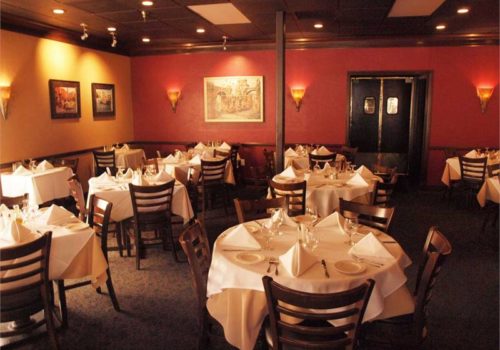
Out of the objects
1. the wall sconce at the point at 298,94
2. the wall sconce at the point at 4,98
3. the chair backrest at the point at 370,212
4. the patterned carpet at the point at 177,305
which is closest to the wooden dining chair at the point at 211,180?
the patterned carpet at the point at 177,305

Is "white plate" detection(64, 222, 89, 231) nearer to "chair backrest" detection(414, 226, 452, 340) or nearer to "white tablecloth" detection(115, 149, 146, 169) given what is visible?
"chair backrest" detection(414, 226, 452, 340)

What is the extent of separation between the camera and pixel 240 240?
9.93ft

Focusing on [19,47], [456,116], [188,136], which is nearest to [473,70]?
[456,116]

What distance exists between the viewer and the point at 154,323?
3.66 meters

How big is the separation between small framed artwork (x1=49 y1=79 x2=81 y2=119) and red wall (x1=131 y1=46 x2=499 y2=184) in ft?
7.03

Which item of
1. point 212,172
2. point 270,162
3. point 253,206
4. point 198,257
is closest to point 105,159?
point 212,172

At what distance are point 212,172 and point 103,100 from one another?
12.2 feet

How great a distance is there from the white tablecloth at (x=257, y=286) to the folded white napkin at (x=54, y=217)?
1.58 metres

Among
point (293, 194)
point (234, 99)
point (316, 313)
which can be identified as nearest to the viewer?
point (316, 313)

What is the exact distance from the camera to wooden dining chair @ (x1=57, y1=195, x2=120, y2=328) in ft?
11.7

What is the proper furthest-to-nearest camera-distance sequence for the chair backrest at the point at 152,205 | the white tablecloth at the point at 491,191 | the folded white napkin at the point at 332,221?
the white tablecloth at the point at 491,191
the chair backrest at the point at 152,205
the folded white napkin at the point at 332,221

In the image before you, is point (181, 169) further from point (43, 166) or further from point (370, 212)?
point (370, 212)

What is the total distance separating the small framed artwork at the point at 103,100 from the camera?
9.14 metres

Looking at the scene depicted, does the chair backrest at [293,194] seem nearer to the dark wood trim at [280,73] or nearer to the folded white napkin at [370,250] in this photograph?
the dark wood trim at [280,73]
